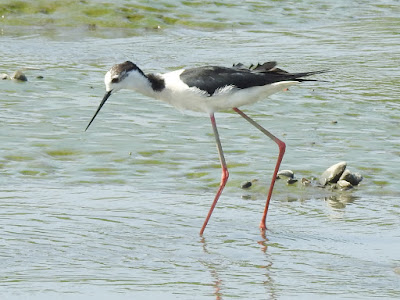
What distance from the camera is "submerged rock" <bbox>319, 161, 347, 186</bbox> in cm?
849

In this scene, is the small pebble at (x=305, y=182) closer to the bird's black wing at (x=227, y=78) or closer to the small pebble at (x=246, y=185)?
the small pebble at (x=246, y=185)

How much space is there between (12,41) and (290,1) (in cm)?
613

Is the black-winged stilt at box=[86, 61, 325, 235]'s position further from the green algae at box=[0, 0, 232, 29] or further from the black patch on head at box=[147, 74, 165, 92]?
the green algae at box=[0, 0, 232, 29]

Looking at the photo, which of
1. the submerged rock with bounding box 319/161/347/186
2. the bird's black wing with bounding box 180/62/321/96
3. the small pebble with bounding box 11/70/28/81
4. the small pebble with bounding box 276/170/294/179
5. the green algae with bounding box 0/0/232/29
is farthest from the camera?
the green algae with bounding box 0/0/232/29

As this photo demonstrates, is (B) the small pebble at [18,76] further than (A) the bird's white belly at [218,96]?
Yes

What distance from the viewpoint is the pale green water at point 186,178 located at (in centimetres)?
608

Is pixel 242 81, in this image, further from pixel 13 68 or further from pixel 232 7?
pixel 232 7

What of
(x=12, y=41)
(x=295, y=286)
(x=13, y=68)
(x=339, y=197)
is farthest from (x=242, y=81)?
(x=12, y=41)

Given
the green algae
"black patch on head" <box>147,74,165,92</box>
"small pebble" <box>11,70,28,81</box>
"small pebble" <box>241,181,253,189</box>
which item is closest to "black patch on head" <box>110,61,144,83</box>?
"black patch on head" <box>147,74,165,92</box>

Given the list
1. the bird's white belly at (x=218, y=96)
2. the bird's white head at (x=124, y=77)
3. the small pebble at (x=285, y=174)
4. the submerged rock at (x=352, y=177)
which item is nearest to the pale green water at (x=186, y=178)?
the submerged rock at (x=352, y=177)

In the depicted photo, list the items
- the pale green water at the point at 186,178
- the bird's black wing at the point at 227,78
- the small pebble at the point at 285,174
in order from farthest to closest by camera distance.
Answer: the small pebble at the point at 285,174
the bird's black wing at the point at 227,78
the pale green water at the point at 186,178

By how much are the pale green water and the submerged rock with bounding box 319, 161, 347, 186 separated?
0.43ft

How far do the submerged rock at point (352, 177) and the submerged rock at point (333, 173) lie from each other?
3 centimetres

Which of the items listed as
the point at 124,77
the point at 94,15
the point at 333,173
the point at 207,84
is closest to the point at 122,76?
the point at 124,77
